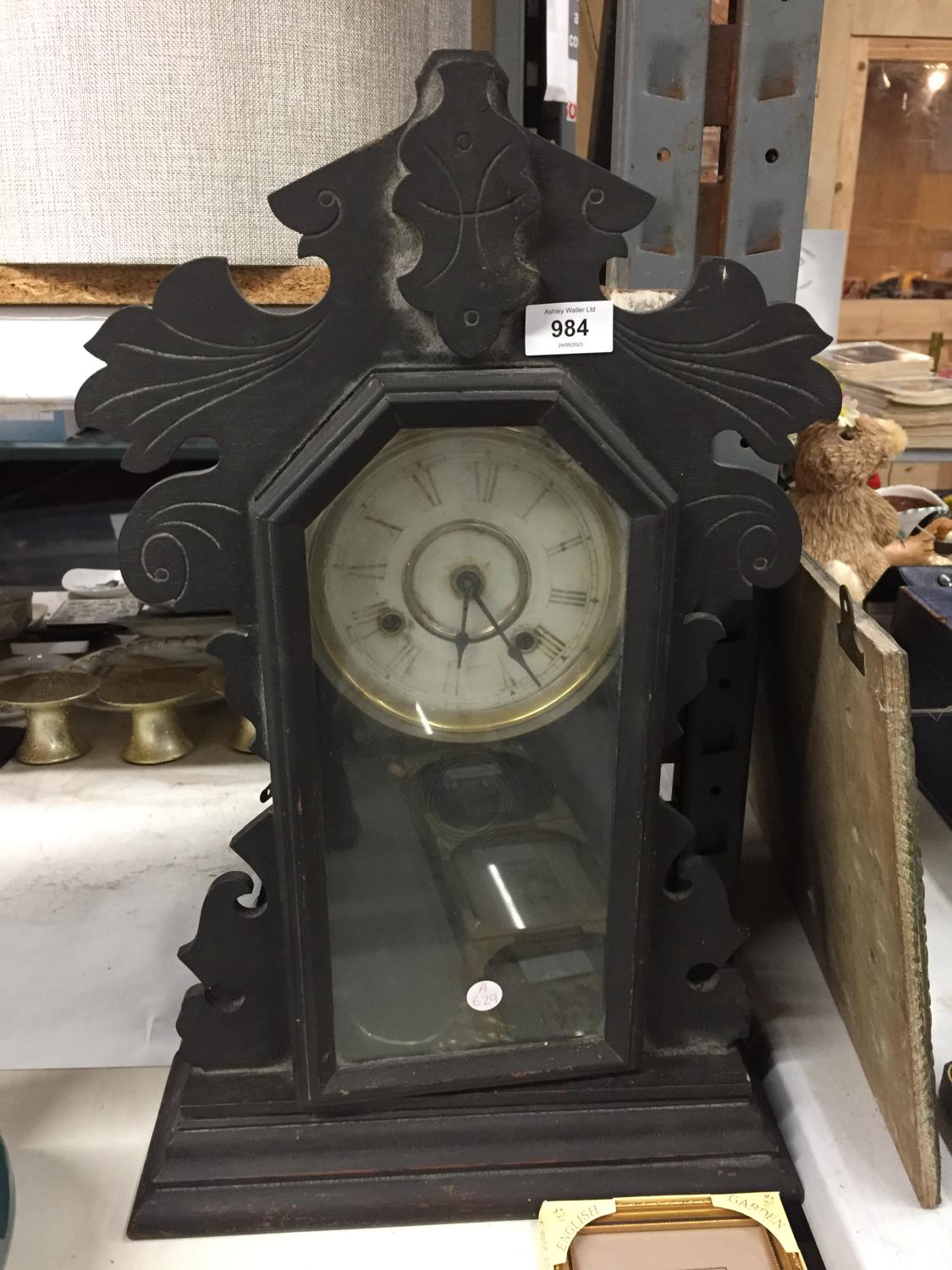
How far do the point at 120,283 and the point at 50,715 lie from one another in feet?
2.34

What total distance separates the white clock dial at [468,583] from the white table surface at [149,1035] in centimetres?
37

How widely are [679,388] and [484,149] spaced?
183 millimetres

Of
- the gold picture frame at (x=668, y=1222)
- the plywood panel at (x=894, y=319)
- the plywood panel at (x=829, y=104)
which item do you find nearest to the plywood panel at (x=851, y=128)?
the plywood panel at (x=829, y=104)

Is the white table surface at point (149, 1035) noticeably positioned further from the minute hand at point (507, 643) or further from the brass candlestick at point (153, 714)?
the minute hand at point (507, 643)

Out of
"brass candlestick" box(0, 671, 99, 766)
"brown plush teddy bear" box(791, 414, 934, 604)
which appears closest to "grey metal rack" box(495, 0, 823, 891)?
"brown plush teddy bear" box(791, 414, 934, 604)

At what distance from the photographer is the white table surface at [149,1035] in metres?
0.71

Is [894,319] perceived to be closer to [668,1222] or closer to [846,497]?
[846,497]

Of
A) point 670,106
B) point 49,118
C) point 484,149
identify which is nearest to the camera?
point 484,149

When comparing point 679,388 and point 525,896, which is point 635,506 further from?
point 525,896

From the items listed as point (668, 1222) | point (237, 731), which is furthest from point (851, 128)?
point (668, 1222)

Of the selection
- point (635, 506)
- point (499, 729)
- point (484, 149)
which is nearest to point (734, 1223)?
point (499, 729)

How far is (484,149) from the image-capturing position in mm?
568

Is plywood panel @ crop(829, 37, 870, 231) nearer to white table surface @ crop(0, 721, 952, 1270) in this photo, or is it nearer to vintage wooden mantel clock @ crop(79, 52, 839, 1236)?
white table surface @ crop(0, 721, 952, 1270)

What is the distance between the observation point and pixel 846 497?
114cm
